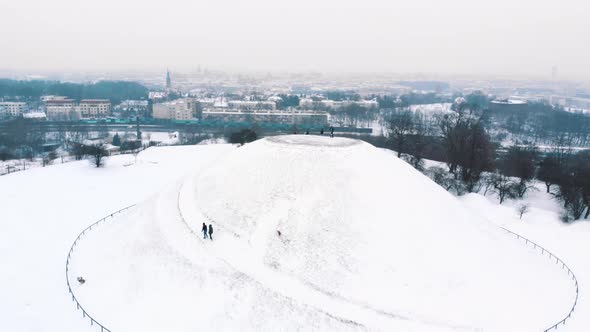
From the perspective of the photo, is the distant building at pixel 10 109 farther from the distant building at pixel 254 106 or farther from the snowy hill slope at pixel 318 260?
the snowy hill slope at pixel 318 260

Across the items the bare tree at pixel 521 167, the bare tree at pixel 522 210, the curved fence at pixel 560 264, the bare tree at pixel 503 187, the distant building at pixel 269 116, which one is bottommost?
the curved fence at pixel 560 264

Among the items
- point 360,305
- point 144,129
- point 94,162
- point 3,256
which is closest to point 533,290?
point 360,305

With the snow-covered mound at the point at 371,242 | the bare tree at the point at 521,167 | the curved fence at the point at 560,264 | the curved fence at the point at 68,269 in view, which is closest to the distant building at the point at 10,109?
the curved fence at the point at 68,269

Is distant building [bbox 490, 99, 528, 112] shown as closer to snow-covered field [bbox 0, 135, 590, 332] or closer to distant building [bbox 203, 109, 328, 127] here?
distant building [bbox 203, 109, 328, 127]

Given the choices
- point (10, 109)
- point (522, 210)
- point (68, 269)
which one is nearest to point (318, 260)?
point (68, 269)

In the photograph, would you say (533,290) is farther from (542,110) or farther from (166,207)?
(542,110)
